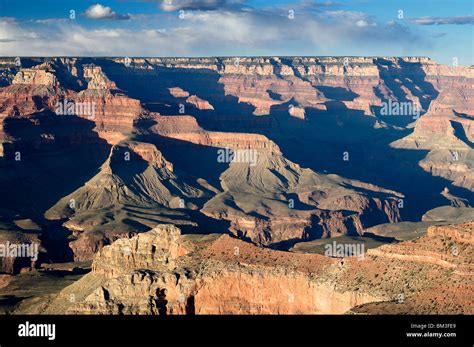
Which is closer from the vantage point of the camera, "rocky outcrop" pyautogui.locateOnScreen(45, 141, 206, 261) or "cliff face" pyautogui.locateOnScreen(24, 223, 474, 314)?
"cliff face" pyautogui.locateOnScreen(24, 223, 474, 314)

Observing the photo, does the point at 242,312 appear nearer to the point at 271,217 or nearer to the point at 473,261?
the point at 473,261

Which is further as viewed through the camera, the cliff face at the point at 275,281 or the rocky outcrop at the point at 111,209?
the rocky outcrop at the point at 111,209

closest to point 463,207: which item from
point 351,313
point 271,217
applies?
point 271,217

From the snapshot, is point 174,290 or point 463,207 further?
point 463,207

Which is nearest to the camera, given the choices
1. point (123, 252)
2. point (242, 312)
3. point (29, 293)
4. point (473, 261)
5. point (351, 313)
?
point (351, 313)

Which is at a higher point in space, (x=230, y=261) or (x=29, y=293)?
(x=230, y=261)

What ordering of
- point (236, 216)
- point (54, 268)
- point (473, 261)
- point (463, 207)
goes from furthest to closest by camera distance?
point (463, 207) → point (236, 216) → point (54, 268) → point (473, 261)

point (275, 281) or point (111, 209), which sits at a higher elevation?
point (111, 209)

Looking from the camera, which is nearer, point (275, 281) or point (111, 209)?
point (275, 281)
